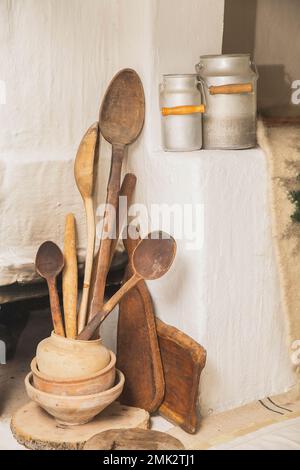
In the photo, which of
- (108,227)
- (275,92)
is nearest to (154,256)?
(108,227)

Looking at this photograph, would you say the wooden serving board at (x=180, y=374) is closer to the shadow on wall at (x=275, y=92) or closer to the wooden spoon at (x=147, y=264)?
the wooden spoon at (x=147, y=264)

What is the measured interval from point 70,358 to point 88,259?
0.29 m

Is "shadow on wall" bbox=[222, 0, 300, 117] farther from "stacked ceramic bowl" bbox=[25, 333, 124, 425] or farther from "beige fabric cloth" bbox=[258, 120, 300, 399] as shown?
"stacked ceramic bowl" bbox=[25, 333, 124, 425]

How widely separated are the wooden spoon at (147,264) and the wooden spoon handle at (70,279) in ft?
0.20

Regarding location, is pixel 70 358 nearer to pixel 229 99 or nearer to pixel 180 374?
pixel 180 374

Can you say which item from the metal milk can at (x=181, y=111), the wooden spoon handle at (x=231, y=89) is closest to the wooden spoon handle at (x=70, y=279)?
the metal milk can at (x=181, y=111)

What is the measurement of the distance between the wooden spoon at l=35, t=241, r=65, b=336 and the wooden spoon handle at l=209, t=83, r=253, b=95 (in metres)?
0.59

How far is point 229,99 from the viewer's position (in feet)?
5.94

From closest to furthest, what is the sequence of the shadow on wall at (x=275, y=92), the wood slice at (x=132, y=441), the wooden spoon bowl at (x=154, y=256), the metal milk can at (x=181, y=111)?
the wood slice at (x=132, y=441), the wooden spoon bowl at (x=154, y=256), the metal milk can at (x=181, y=111), the shadow on wall at (x=275, y=92)

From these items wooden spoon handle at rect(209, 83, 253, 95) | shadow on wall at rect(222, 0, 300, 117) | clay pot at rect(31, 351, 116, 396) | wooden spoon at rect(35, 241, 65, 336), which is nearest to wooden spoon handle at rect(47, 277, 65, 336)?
wooden spoon at rect(35, 241, 65, 336)

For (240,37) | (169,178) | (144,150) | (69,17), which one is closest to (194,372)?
(169,178)

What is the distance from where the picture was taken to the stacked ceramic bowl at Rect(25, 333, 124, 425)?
1615 millimetres

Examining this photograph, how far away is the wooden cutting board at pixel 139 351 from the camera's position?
5.98 ft

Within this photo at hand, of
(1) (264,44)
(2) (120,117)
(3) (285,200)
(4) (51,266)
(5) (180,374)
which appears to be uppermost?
(1) (264,44)
